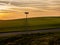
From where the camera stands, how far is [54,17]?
167cm

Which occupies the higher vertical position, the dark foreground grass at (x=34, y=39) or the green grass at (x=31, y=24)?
the green grass at (x=31, y=24)

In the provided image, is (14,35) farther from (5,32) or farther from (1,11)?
(1,11)

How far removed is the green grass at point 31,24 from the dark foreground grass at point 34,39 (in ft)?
0.26

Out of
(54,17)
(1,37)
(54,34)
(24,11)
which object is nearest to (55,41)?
(54,34)

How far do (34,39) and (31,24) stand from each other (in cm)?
16

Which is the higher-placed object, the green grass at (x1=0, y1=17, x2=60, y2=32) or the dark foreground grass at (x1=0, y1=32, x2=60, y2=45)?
the green grass at (x1=0, y1=17, x2=60, y2=32)

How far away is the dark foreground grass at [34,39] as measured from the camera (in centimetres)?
152

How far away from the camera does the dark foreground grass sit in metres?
1.52

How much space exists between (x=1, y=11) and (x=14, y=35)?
11.4 inches

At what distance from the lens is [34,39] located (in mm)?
1596

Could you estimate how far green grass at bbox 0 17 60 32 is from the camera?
59.2 inches

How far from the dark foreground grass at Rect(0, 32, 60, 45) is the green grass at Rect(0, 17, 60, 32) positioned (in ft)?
0.26

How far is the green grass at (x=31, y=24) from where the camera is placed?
1503 millimetres

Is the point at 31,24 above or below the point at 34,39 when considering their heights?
above
